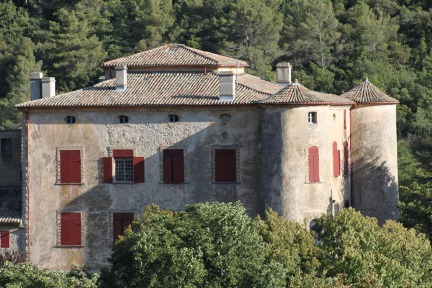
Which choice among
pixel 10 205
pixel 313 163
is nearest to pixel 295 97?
pixel 313 163

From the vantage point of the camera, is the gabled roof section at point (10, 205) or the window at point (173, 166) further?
the gabled roof section at point (10, 205)

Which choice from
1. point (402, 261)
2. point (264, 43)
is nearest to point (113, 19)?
point (264, 43)

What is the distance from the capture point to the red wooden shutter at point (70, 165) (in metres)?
60.4

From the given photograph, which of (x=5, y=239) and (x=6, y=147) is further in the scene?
(x=6, y=147)

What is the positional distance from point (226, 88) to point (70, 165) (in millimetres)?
5790

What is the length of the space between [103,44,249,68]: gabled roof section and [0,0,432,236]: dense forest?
27.4 m

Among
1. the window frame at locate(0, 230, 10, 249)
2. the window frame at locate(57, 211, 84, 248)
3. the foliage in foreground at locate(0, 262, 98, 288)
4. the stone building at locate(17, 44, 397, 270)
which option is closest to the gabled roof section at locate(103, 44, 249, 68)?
the stone building at locate(17, 44, 397, 270)

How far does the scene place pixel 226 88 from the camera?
196 feet

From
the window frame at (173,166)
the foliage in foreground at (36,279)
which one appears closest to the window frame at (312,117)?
the window frame at (173,166)

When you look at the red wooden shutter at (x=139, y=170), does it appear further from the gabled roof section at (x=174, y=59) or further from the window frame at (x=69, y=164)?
the gabled roof section at (x=174, y=59)

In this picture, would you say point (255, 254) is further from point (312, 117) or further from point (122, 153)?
point (122, 153)

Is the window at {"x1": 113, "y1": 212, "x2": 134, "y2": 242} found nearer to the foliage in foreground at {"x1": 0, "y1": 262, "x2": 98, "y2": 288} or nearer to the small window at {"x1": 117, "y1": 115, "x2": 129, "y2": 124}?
the small window at {"x1": 117, "y1": 115, "x2": 129, "y2": 124}

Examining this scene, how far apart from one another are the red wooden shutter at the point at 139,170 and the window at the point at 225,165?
2.44 m

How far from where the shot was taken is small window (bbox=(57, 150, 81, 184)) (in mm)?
60438
